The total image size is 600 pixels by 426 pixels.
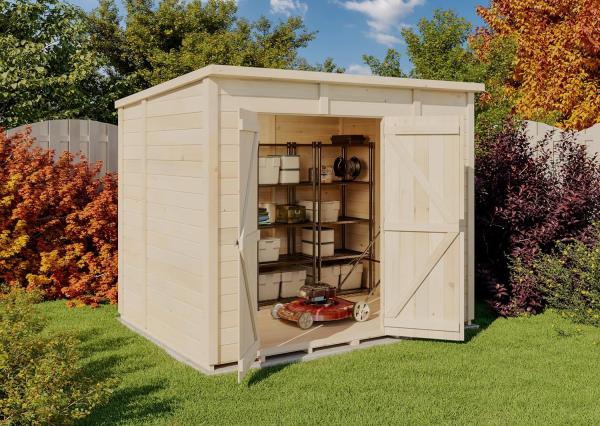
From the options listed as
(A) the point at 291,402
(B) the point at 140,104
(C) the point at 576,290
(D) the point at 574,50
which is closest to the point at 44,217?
(B) the point at 140,104

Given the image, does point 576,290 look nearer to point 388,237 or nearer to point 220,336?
point 388,237

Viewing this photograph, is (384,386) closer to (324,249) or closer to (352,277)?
(324,249)

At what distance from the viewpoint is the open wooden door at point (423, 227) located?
7.33m

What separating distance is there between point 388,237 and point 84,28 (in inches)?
451

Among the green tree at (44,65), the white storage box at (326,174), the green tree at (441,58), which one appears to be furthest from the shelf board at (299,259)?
the green tree at (44,65)

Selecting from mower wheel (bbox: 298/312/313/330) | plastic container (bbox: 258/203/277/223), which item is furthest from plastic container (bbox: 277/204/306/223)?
mower wheel (bbox: 298/312/313/330)

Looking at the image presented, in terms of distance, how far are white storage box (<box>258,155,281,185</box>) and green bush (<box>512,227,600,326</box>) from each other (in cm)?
314

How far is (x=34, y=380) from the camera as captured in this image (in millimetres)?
4641

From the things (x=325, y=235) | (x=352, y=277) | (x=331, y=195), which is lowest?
(x=352, y=277)

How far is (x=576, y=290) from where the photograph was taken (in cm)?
855

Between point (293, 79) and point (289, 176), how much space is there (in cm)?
249

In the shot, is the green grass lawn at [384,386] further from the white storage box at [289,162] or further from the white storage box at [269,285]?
the white storage box at [289,162]

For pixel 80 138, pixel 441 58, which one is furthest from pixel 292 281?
pixel 441 58

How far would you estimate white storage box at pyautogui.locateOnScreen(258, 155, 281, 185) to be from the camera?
8.95 meters
